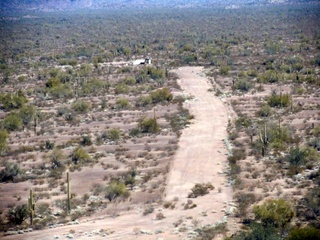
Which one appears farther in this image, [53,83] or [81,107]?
[53,83]

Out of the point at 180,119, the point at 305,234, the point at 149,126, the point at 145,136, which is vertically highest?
the point at 305,234

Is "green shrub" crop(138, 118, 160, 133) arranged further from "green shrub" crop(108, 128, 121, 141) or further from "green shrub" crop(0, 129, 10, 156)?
"green shrub" crop(0, 129, 10, 156)

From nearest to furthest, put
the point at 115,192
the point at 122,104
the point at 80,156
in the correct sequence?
the point at 115,192, the point at 80,156, the point at 122,104

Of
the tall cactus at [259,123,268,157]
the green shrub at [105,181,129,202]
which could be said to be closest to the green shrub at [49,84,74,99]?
the tall cactus at [259,123,268,157]

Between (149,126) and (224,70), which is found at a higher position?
(224,70)

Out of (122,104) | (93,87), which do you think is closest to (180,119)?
(122,104)

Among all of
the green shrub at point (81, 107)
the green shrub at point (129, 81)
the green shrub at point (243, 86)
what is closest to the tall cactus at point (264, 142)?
the green shrub at point (81, 107)

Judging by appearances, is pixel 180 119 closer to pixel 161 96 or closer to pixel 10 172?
pixel 161 96

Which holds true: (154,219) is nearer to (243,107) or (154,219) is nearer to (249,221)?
(249,221)
